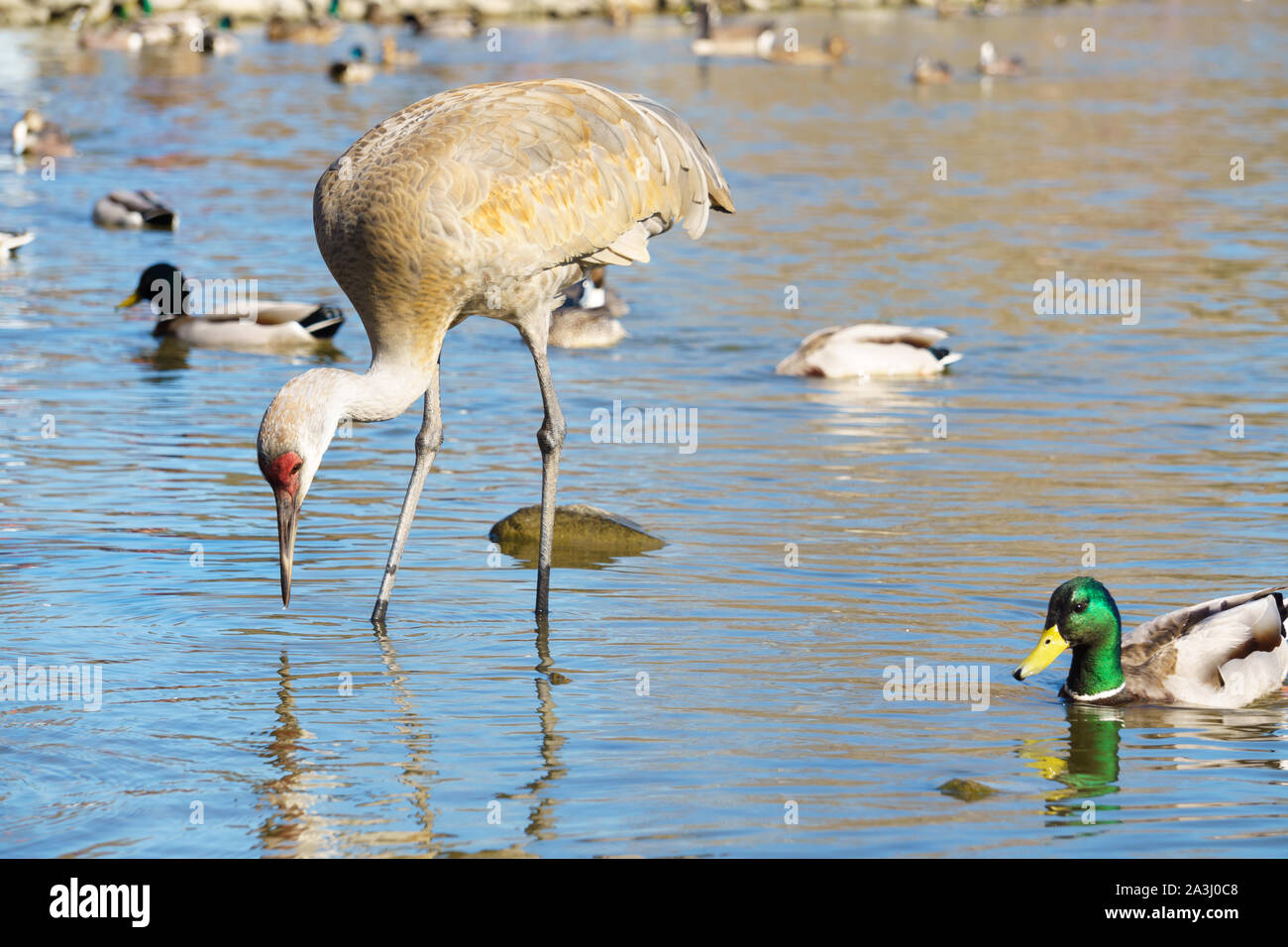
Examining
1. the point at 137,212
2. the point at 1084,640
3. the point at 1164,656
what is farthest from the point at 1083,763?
the point at 137,212

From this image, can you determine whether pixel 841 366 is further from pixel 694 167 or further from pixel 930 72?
pixel 930 72

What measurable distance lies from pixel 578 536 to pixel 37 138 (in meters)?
18.5

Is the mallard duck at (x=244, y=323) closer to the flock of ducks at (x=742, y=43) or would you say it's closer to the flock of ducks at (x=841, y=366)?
the flock of ducks at (x=841, y=366)

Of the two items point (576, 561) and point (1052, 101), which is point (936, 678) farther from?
point (1052, 101)

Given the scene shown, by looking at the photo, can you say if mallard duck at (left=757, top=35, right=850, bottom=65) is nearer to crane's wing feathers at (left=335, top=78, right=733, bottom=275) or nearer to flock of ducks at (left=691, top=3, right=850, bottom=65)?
flock of ducks at (left=691, top=3, right=850, bottom=65)

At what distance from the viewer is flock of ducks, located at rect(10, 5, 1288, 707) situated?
754cm

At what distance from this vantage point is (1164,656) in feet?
25.0

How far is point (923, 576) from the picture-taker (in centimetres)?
911

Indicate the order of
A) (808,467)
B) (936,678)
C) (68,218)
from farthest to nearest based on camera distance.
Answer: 1. (68,218)
2. (808,467)
3. (936,678)

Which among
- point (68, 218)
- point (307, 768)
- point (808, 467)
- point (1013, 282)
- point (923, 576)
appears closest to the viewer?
point (307, 768)

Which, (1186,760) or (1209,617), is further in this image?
(1209,617)

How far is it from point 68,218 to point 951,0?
1894 inches
